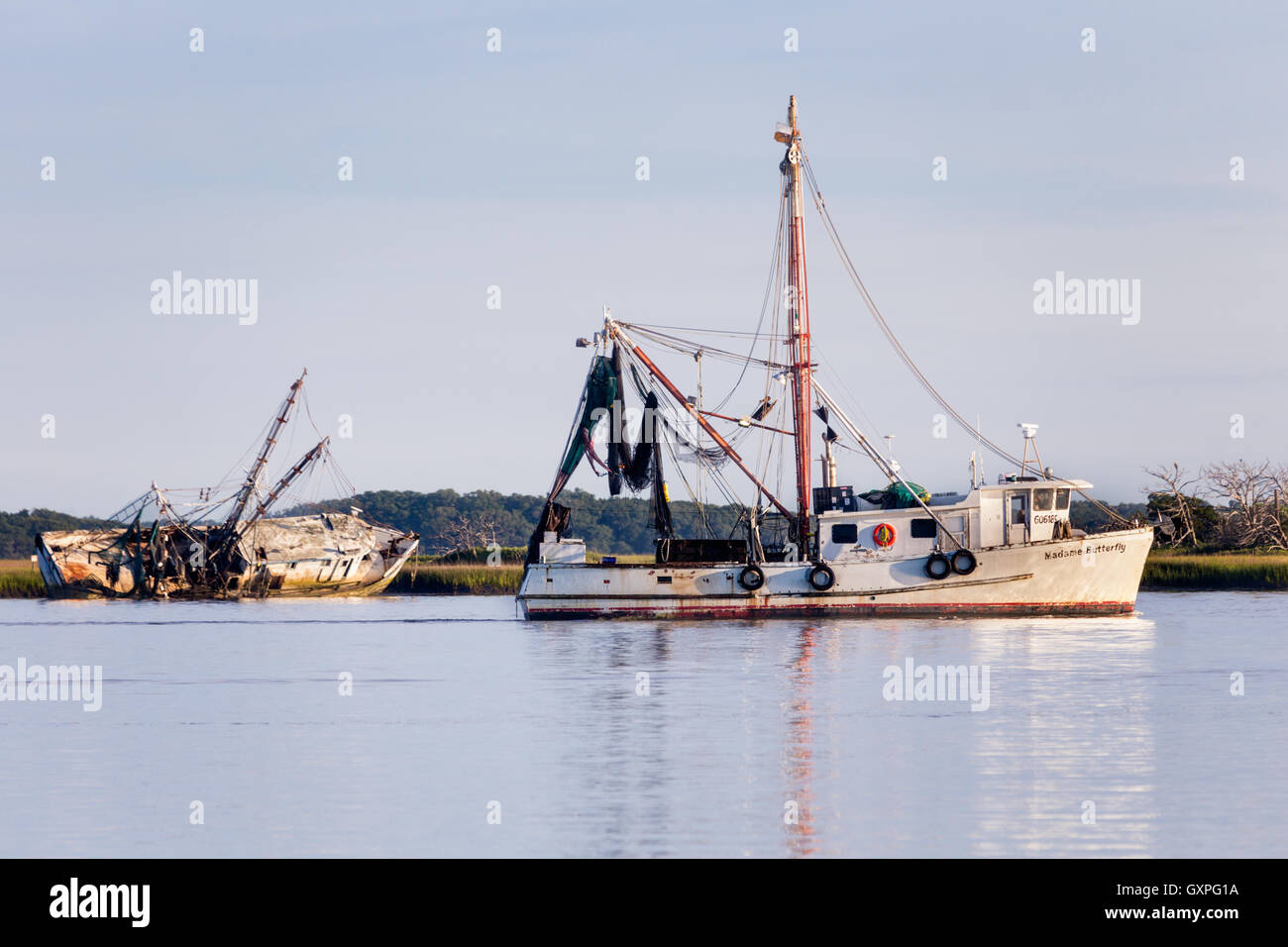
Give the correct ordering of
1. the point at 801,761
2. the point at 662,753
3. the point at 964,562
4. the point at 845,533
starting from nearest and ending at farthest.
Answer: the point at 801,761 → the point at 662,753 → the point at 964,562 → the point at 845,533

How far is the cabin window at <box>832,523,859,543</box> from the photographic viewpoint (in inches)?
2078

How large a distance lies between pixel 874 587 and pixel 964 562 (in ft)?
10.9

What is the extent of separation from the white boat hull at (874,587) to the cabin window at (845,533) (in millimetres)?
929

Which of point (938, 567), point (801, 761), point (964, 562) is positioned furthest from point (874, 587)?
point (801, 761)

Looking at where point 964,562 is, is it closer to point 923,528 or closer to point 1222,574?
point 923,528

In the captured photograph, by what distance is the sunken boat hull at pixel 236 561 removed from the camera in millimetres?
84312

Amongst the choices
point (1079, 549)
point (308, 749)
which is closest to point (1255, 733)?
point (308, 749)

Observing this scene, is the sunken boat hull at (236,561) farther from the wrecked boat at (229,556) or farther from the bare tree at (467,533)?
the bare tree at (467,533)

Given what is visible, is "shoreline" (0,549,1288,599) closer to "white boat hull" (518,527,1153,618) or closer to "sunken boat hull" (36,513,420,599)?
"sunken boat hull" (36,513,420,599)

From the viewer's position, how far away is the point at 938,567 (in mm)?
51594

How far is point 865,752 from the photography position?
22.9m

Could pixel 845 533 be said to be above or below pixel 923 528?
below

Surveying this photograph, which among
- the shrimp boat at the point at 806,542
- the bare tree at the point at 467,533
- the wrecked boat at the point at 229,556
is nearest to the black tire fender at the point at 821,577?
the shrimp boat at the point at 806,542

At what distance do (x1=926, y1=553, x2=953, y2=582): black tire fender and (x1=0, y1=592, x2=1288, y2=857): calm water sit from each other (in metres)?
7.41
